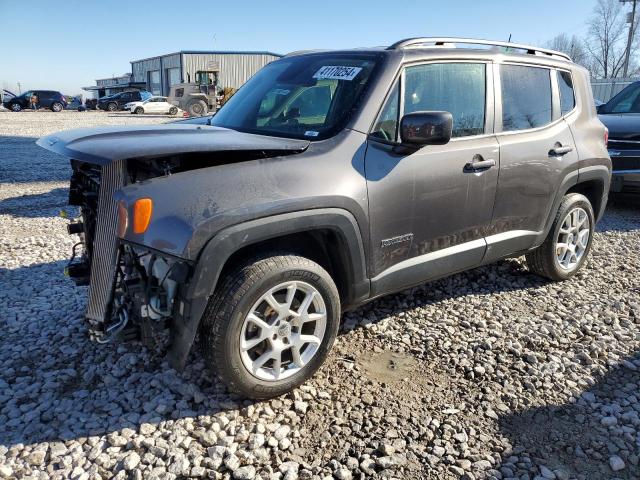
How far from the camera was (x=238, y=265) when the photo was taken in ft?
8.73

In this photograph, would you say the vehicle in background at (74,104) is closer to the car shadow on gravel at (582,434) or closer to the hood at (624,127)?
the hood at (624,127)

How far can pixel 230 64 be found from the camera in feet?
165

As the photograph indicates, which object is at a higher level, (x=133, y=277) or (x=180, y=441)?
(x=133, y=277)

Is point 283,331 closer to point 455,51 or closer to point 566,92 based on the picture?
point 455,51

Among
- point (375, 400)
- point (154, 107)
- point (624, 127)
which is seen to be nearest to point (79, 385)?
point (375, 400)

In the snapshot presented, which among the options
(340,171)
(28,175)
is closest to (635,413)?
(340,171)

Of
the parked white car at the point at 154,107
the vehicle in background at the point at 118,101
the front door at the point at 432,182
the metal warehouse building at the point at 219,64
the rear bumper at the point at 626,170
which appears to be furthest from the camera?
the metal warehouse building at the point at 219,64

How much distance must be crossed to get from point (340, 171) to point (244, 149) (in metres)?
0.56

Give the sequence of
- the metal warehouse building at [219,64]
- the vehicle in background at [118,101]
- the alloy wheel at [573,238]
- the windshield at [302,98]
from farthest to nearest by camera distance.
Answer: the metal warehouse building at [219,64] < the vehicle in background at [118,101] < the alloy wheel at [573,238] < the windshield at [302,98]

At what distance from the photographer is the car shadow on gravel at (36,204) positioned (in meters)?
7.11

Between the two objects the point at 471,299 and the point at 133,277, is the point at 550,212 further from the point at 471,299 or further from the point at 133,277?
the point at 133,277

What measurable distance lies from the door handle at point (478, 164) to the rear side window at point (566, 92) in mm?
1238

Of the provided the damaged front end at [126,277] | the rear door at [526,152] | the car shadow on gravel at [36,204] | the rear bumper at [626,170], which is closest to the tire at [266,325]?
the damaged front end at [126,277]

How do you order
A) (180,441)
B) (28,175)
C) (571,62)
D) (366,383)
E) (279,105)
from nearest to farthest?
(180,441) → (366,383) → (279,105) → (571,62) → (28,175)
